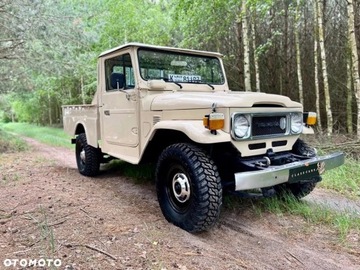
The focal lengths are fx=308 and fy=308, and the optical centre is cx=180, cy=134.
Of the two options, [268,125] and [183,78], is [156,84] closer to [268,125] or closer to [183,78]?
[183,78]

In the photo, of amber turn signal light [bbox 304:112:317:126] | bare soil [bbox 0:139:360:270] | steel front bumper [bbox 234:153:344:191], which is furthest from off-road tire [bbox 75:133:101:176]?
amber turn signal light [bbox 304:112:317:126]

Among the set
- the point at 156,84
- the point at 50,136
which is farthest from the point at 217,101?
the point at 50,136

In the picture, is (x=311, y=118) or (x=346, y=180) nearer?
(x=311, y=118)

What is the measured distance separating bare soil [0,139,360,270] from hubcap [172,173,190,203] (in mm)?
312

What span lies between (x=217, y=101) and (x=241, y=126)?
1.13 ft

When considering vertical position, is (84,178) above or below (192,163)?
below

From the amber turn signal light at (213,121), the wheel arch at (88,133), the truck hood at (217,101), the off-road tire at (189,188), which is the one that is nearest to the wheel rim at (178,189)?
the off-road tire at (189,188)

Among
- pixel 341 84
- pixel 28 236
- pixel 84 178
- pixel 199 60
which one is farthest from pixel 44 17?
pixel 341 84

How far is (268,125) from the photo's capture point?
10.8ft

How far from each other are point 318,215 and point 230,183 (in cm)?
105

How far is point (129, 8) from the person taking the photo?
14.5 metres

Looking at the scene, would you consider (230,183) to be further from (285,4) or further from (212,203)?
(285,4)

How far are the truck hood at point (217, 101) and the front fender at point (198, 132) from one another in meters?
0.22

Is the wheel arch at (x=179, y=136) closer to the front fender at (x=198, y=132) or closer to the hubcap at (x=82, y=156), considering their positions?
the front fender at (x=198, y=132)
